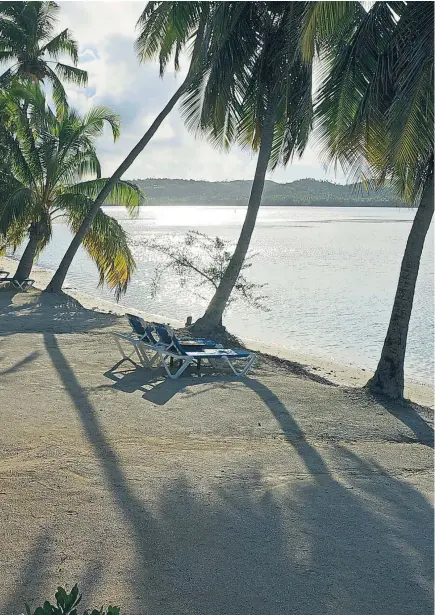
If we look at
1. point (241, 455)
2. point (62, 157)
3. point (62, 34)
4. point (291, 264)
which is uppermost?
point (62, 34)

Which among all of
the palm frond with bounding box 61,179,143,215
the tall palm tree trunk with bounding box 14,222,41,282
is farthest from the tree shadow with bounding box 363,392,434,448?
the tall palm tree trunk with bounding box 14,222,41,282

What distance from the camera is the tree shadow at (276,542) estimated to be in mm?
3707

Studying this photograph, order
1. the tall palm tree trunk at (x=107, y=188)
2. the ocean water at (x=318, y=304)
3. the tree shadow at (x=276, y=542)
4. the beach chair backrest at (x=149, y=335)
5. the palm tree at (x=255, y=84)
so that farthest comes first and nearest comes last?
the ocean water at (x=318, y=304), the tall palm tree trunk at (x=107, y=188), the palm tree at (x=255, y=84), the beach chair backrest at (x=149, y=335), the tree shadow at (x=276, y=542)

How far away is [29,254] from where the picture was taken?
19734 millimetres

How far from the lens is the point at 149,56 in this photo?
15805 millimetres

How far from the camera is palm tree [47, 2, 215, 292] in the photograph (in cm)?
1354

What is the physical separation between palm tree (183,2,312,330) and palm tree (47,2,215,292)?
60cm

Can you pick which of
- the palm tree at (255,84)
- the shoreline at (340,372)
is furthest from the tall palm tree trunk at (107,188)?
the shoreline at (340,372)

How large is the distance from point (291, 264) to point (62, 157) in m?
33.0

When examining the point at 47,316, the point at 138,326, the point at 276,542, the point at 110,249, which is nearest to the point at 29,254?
the point at 110,249

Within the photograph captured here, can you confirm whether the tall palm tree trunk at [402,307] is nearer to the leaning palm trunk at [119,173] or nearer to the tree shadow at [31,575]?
the tree shadow at [31,575]

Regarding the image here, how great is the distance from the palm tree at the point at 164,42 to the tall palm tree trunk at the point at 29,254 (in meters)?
1.66

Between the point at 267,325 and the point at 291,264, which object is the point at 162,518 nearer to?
the point at 267,325

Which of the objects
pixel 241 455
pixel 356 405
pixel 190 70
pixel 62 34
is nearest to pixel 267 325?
pixel 190 70
